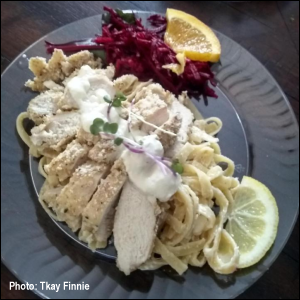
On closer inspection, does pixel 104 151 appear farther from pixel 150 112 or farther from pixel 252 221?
pixel 252 221

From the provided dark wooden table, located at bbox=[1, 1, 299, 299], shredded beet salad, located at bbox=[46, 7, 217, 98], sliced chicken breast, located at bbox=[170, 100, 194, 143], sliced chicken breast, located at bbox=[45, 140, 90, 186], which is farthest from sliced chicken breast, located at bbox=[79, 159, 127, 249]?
dark wooden table, located at bbox=[1, 1, 299, 299]

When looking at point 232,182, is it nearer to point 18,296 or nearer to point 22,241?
point 22,241

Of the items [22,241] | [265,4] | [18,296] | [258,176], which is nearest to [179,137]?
[258,176]

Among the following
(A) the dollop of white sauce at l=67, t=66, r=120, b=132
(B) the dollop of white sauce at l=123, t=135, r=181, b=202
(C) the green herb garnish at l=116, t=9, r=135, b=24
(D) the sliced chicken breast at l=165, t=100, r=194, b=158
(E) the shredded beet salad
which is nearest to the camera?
(B) the dollop of white sauce at l=123, t=135, r=181, b=202

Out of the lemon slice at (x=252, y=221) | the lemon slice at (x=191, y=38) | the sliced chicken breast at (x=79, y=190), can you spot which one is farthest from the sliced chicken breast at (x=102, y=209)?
the lemon slice at (x=191, y=38)

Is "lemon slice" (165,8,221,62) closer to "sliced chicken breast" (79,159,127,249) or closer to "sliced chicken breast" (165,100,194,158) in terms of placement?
"sliced chicken breast" (165,100,194,158)
